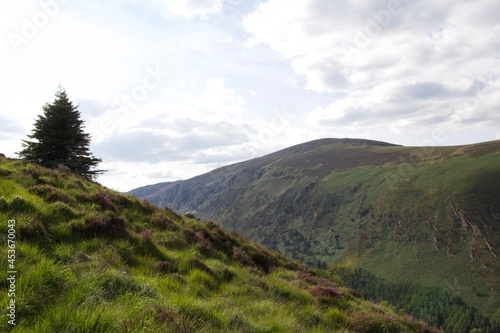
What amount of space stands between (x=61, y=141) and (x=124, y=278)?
97.1 feet

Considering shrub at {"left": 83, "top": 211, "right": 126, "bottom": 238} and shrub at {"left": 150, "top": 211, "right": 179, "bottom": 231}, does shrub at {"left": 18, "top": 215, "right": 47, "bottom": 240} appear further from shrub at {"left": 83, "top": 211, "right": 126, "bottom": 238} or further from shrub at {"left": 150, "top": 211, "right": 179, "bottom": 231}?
shrub at {"left": 150, "top": 211, "right": 179, "bottom": 231}

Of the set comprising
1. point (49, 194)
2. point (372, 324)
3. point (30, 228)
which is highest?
point (49, 194)

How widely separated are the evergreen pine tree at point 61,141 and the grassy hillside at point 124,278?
16787 millimetres

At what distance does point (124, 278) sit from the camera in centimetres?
741

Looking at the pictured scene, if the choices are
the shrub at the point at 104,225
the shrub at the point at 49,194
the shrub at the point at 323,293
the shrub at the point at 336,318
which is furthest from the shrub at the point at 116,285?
the shrub at the point at 323,293

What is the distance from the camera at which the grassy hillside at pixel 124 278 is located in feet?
17.9

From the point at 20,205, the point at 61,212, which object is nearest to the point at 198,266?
the point at 61,212

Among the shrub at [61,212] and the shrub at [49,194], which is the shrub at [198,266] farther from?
the shrub at [49,194]

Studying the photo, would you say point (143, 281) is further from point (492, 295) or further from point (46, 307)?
point (492, 295)

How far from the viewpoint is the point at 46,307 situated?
17.5 ft

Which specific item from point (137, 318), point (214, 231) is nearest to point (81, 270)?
point (137, 318)

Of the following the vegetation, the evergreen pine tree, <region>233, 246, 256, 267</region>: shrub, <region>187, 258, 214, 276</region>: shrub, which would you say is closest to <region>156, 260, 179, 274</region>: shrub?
<region>187, 258, 214, 276</region>: shrub

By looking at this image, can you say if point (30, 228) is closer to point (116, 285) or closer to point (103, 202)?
point (116, 285)

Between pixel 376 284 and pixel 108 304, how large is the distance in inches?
8251
